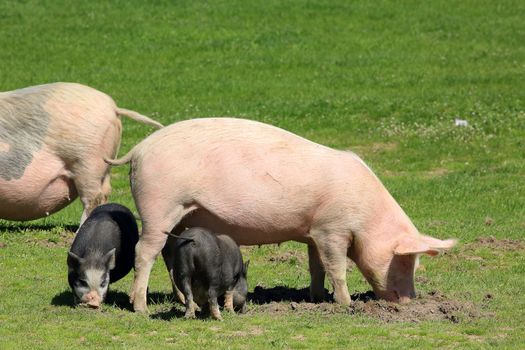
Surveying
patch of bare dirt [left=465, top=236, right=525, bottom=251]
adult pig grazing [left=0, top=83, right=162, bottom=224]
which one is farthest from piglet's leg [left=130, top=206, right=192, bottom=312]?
patch of bare dirt [left=465, top=236, right=525, bottom=251]

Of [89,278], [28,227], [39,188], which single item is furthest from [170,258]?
[28,227]

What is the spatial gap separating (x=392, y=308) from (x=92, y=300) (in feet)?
8.82

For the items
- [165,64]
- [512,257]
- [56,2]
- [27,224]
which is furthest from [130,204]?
[56,2]

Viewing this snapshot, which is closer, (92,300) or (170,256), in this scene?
(92,300)

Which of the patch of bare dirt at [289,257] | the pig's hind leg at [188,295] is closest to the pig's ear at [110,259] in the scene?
the pig's hind leg at [188,295]

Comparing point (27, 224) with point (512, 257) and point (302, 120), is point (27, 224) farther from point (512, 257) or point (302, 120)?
point (302, 120)

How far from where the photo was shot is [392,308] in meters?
10.7

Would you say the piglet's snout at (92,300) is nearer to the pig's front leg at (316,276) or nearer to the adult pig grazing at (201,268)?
the adult pig grazing at (201,268)

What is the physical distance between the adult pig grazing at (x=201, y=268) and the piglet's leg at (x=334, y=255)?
3.18ft

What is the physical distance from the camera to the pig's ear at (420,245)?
10836mm

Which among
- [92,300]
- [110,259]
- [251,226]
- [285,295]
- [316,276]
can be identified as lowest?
[285,295]

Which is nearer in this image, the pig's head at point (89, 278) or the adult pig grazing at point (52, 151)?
the pig's head at point (89, 278)

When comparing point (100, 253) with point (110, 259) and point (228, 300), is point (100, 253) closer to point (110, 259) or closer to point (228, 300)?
point (110, 259)

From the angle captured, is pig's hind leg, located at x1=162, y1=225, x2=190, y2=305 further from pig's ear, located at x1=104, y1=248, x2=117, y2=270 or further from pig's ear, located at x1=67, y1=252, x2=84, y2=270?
pig's ear, located at x1=67, y1=252, x2=84, y2=270
